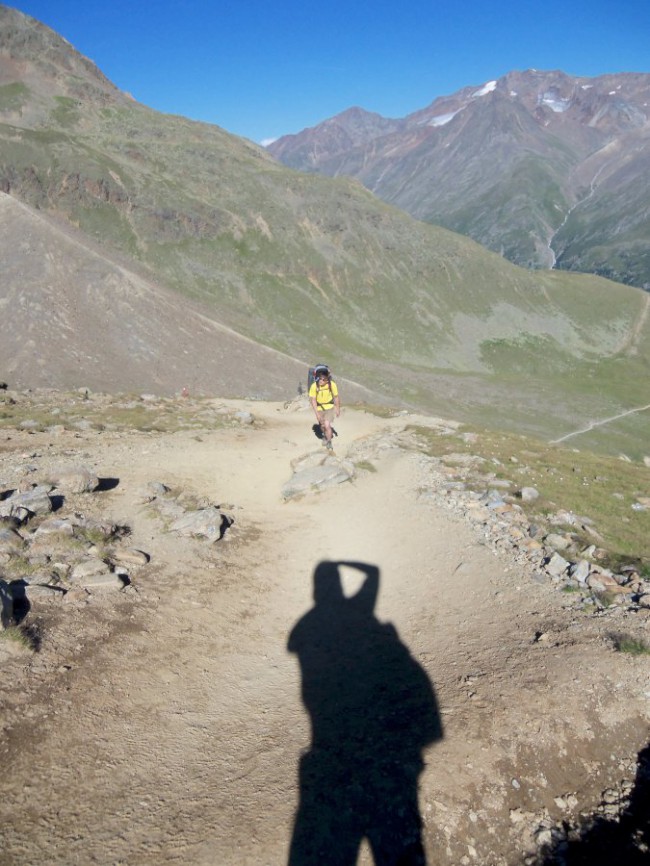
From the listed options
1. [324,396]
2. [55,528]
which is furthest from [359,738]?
[324,396]

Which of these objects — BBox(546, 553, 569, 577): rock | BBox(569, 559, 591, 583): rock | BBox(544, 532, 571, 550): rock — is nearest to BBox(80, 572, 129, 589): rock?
BBox(546, 553, 569, 577): rock

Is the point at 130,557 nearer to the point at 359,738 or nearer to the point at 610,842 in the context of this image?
the point at 359,738

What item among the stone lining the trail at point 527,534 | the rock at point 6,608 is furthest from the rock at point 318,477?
the rock at point 6,608

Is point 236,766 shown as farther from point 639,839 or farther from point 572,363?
point 572,363

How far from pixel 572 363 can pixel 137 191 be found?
112346 millimetres

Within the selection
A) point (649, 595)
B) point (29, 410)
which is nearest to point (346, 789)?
point (649, 595)

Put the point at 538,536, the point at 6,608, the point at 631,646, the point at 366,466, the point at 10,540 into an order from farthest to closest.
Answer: the point at 366,466 < the point at 538,536 < the point at 10,540 < the point at 631,646 < the point at 6,608

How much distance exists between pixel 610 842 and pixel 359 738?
135 inches

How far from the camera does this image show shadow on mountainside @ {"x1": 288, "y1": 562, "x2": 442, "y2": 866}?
6.43 metres

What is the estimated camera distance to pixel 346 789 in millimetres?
7059

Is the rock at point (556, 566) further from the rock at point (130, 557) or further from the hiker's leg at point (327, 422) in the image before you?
the hiker's leg at point (327, 422)

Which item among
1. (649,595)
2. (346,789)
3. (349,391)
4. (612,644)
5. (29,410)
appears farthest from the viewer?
(349,391)

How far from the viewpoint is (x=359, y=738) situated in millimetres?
8039

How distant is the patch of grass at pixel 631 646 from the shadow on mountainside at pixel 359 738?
3536mm
